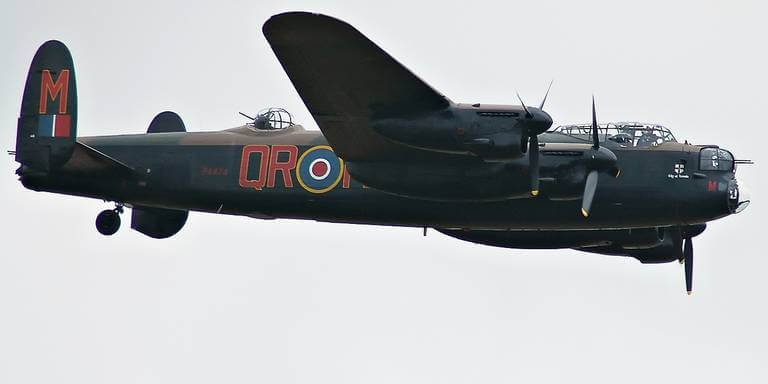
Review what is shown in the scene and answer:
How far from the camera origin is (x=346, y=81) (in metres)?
26.0

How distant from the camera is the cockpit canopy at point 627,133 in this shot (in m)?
28.4

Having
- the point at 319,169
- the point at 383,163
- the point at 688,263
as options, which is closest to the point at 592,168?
the point at 383,163

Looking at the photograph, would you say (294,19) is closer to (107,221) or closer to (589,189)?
(589,189)

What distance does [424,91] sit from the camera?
2575 centimetres

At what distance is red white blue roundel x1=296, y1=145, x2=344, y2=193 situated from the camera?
94.9 feet

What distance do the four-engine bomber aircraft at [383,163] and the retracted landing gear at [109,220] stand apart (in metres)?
0.03

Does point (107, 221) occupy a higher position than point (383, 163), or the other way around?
point (383, 163)

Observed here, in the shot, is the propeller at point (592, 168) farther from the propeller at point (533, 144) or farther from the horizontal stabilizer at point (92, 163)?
the horizontal stabilizer at point (92, 163)

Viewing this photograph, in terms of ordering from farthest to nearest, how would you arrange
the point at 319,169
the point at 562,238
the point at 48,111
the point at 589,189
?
the point at 562,238 → the point at 48,111 → the point at 319,169 → the point at 589,189

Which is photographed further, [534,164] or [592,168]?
[592,168]

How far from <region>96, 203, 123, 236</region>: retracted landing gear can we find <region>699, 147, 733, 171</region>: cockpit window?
11607mm

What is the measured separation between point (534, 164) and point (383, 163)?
109 inches

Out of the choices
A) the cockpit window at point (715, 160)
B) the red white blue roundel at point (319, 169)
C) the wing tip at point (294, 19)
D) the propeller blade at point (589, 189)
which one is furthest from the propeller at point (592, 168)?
the wing tip at point (294, 19)

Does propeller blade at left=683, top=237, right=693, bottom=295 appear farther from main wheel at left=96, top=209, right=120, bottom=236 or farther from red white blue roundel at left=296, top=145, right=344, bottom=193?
main wheel at left=96, top=209, right=120, bottom=236
